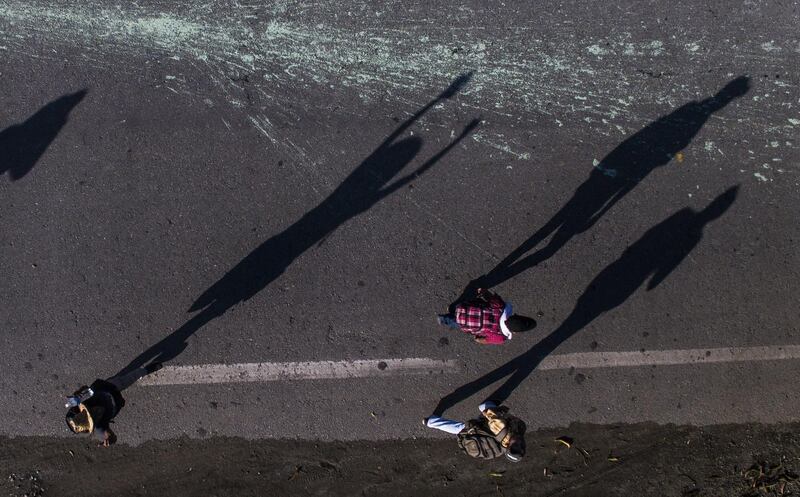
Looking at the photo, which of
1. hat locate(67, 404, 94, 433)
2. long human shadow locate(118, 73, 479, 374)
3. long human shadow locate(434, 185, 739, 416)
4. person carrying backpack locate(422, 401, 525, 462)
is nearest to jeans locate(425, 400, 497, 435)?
person carrying backpack locate(422, 401, 525, 462)

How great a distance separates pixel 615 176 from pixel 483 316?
6.59ft

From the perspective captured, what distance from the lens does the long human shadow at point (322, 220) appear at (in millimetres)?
4676

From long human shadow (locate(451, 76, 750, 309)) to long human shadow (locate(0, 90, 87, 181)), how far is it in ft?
14.5

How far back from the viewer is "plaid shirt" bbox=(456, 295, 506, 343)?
4.13 m

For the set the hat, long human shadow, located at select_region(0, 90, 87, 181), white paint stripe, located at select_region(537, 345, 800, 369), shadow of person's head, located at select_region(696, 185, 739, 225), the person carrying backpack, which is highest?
shadow of person's head, located at select_region(696, 185, 739, 225)

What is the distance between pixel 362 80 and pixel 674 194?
10.9ft

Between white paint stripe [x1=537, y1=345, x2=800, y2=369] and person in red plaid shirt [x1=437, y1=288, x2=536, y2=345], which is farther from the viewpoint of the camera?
white paint stripe [x1=537, y1=345, x2=800, y2=369]

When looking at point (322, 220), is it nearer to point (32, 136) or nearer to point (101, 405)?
point (101, 405)

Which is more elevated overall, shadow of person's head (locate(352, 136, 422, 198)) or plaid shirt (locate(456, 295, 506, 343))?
shadow of person's head (locate(352, 136, 422, 198))

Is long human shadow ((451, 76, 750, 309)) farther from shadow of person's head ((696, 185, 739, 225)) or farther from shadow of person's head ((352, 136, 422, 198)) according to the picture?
shadow of person's head ((352, 136, 422, 198))

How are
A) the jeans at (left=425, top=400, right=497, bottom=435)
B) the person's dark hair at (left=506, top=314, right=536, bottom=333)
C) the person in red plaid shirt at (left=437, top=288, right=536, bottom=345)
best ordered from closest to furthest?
the person's dark hair at (left=506, top=314, right=536, bottom=333), the person in red plaid shirt at (left=437, top=288, right=536, bottom=345), the jeans at (left=425, top=400, right=497, bottom=435)

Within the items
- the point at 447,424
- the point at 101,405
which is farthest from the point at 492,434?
the point at 101,405

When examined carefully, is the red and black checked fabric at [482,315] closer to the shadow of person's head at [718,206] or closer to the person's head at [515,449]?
the person's head at [515,449]

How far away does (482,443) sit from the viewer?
4.39 metres
